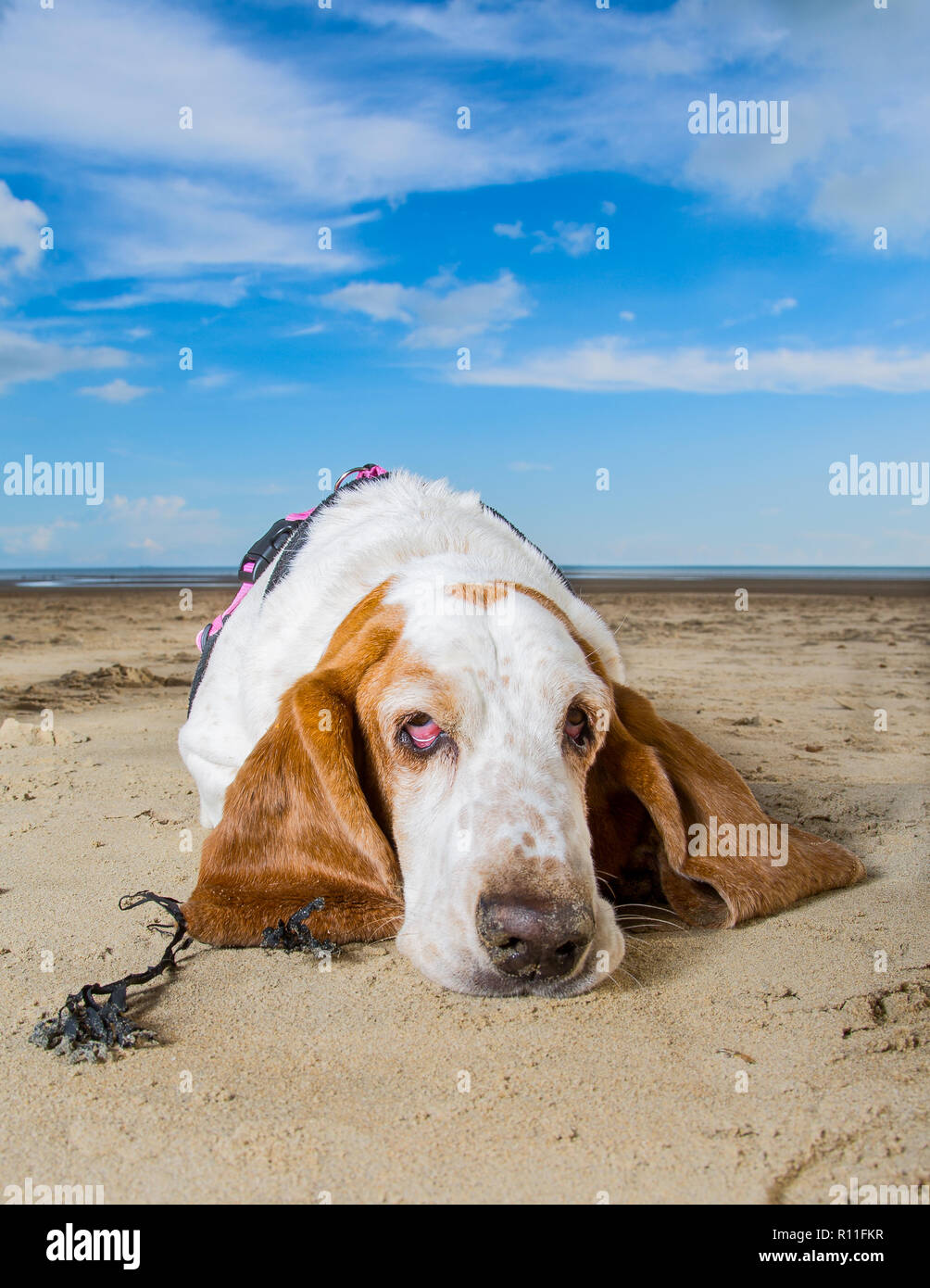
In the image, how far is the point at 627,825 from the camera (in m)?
3.24

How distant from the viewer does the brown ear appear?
3082 millimetres

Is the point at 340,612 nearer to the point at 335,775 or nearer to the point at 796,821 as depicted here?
the point at 335,775

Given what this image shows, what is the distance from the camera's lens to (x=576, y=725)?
9.61 ft

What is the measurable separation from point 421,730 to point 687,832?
99 centimetres

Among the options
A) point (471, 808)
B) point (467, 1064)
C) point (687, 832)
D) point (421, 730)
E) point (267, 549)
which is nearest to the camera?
point (467, 1064)

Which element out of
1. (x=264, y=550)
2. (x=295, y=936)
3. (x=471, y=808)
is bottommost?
(x=295, y=936)

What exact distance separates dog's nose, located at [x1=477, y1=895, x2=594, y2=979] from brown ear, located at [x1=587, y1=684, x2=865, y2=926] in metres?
0.75

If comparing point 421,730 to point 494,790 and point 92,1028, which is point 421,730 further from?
point 92,1028

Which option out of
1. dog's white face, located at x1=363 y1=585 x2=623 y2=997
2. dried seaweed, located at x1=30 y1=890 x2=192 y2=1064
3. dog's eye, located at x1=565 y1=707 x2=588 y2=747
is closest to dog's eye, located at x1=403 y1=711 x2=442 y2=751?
dog's white face, located at x1=363 y1=585 x2=623 y2=997

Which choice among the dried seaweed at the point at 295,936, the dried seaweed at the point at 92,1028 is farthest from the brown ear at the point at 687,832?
the dried seaweed at the point at 92,1028

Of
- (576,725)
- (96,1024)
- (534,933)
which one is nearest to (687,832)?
(576,725)
